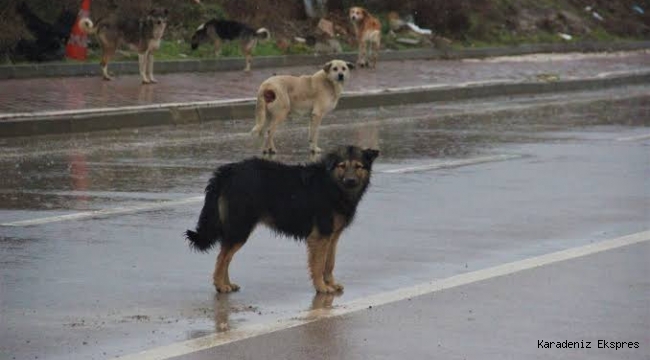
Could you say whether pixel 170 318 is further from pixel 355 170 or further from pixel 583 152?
pixel 583 152

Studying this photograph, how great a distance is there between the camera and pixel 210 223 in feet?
28.3

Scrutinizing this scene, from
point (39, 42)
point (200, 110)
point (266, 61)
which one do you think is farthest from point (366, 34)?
point (200, 110)

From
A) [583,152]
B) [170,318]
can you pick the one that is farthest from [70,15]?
[170,318]

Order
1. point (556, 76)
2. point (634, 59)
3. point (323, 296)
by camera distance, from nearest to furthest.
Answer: point (323, 296), point (556, 76), point (634, 59)

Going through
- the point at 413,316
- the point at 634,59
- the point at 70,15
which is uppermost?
the point at 413,316

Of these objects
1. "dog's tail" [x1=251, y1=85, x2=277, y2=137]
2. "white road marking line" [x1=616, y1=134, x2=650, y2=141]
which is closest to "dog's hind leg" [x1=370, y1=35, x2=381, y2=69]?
"white road marking line" [x1=616, y1=134, x2=650, y2=141]

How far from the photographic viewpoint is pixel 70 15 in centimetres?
2500

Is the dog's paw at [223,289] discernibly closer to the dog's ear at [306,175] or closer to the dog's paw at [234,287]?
the dog's paw at [234,287]

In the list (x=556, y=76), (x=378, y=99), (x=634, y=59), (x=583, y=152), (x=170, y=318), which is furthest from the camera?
(x=634, y=59)

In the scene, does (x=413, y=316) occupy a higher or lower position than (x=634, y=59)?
higher

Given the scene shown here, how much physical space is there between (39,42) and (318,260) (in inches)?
653

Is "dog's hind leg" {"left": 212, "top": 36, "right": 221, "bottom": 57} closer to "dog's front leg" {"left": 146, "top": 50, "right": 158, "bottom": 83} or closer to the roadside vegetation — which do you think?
the roadside vegetation

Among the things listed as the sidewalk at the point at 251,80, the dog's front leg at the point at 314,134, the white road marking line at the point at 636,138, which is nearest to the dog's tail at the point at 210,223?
the dog's front leg at the point at 314,134

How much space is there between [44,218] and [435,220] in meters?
2.83
